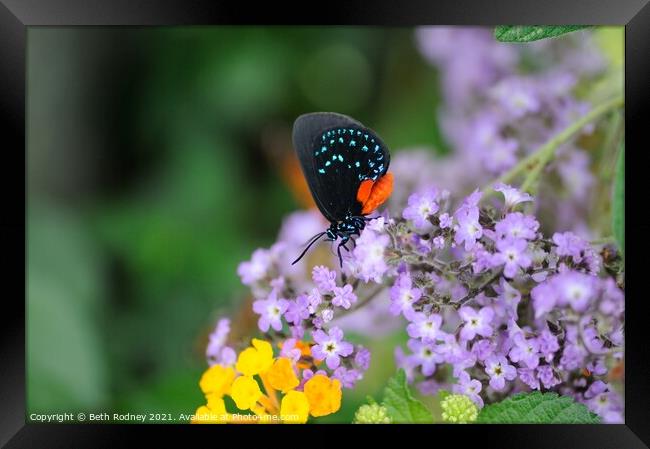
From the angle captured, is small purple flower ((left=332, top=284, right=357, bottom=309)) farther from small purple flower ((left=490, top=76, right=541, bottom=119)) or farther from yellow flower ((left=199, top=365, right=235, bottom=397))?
small purple flower ((left=490, top=76, right=541, bottom=119))

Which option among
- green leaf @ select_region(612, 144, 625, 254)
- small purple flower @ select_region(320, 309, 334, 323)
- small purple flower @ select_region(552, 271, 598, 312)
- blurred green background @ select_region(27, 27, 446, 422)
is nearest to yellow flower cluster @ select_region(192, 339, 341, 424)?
small purple flower @ select_region(320, 309, 334, 323)

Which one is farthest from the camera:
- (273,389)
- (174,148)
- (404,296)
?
(174,148)

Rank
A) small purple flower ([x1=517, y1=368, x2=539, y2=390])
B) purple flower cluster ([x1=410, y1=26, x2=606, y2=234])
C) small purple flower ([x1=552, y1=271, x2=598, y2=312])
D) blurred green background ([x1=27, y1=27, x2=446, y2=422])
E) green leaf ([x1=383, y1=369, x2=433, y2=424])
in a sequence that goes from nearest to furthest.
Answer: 1. small purple flower ([x1=552, y1=271, x2=598, y2=312])
2. small purple flower ([x1=517, y1=368, x2=539, y2=390])
3. green leaf ([x1=383, y1=369, x2=433, y2=424])
4. purple flower cluster ([x1=410, y1=26, x2=606, y2=234])
5. blurred green background ([x1=27, y1=27, x2=446, y2=422])

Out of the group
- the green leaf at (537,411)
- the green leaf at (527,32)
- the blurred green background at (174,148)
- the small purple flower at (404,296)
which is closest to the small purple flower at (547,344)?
the green leaf at (537,411)

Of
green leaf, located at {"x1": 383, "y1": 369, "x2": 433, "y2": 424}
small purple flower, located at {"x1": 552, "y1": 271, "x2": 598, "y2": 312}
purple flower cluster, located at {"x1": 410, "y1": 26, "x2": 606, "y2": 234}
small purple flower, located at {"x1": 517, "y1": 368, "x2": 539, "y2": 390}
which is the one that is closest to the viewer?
small purple flower, located at {"x1": 552, "y1": 271, "x2": 598, "y2": 312}

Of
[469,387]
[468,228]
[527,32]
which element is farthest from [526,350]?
[527,32]

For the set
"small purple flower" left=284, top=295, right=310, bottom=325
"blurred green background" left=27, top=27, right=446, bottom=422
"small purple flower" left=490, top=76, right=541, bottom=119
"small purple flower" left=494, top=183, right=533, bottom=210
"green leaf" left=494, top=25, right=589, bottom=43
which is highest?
"blurred green background" left=27, top=27, right=446, bottom=422

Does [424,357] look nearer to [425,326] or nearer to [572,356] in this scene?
[425,326]
